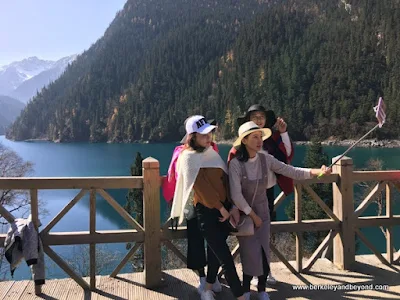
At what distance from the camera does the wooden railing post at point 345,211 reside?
4.56m

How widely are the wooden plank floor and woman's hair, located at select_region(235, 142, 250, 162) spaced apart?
1.47m

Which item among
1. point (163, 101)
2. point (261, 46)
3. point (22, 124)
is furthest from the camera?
point (22, 124)

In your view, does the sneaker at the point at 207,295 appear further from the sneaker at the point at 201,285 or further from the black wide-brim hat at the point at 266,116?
the black wide-brim hat at the point at 266,116

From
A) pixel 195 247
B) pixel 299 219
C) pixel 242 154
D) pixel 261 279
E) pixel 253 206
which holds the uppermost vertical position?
pixel 242 154

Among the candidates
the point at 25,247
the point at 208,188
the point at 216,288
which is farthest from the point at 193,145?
the point at 25,247

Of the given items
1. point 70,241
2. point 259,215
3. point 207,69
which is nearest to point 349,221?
point 259,215

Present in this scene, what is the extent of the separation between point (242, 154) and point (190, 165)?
500 millimetres

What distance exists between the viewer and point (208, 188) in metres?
3.38

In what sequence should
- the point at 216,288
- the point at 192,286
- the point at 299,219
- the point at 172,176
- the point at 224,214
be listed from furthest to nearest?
1. the point at 299,219
2. the point at 192,286
3. the point at 216,288
4. the point at 172,176
5. the point at 224,214

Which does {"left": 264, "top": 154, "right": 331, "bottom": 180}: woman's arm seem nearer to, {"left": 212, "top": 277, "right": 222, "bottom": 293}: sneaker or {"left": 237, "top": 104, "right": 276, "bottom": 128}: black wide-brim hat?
{"left": 237, "top": 104, "right": 276, "bottom": 128}: black wide-brim hat

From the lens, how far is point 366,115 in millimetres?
92438

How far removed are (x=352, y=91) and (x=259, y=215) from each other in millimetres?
107603

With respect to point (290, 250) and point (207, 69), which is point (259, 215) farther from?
point (207, 69)

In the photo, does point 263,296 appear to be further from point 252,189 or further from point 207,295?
point 252,189
